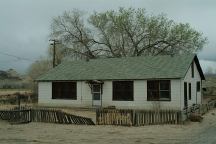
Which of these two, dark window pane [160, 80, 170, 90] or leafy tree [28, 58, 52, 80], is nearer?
dark window pane [160, 80, 170, 90]

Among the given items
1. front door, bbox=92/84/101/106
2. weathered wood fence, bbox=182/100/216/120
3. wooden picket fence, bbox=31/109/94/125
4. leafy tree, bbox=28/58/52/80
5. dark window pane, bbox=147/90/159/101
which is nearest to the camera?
wooden picket fence, bbox=31/109/94/125

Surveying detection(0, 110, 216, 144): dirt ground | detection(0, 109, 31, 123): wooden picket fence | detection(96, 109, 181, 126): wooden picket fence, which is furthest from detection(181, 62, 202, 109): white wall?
detection(0, 109, 31, 123): wooden picket fence

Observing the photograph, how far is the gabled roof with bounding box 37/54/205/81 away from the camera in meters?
31.5

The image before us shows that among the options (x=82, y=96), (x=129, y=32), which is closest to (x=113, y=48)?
(x=129, y=32)

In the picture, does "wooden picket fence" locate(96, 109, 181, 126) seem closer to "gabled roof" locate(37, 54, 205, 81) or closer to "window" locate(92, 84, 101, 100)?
"gabled roof" locate(37, 54, 205, 81)

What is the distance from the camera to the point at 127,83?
106 feet

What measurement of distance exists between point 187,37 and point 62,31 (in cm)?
1794

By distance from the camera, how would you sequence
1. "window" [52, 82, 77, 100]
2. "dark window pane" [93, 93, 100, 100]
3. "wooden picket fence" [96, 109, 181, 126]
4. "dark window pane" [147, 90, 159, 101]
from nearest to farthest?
"wooden picket fence" [96, 109, 181, 126] → "dark window pane" [147, 90, 159, 101] → "dark window pane" [93, 93, 100, 100] → "window" [52, 82, 77, 100]

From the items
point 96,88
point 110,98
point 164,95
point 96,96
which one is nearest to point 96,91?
point 96,88

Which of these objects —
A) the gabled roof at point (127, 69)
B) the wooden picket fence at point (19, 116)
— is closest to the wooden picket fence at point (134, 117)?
the wooden picket fence at point (19, 116)

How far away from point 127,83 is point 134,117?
35.0 ft

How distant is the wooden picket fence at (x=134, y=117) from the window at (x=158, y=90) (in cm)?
781

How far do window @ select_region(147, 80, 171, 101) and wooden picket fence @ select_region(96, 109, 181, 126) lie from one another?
7.81 m

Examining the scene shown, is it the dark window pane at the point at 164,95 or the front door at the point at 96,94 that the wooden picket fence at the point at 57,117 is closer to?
the dark window pane at the point at 164,95
